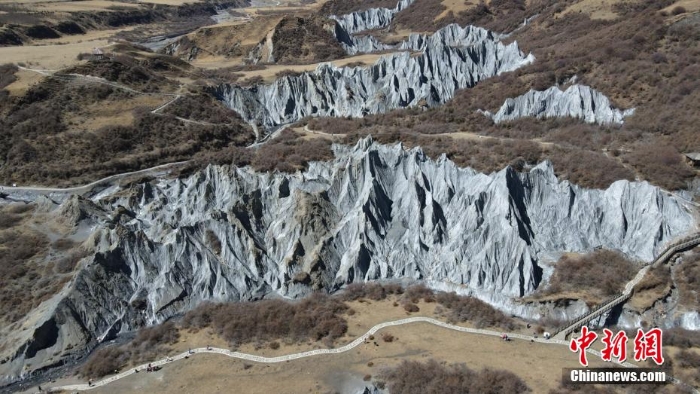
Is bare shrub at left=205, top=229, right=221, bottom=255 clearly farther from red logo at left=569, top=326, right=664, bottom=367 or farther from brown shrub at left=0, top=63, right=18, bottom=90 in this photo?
brown shrub at left=0, top=63, right=18, bottom=90

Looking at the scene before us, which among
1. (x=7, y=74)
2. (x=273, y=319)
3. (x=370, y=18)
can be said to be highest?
(x=370, y=18)

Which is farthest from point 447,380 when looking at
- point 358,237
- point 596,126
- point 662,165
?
point 596,126

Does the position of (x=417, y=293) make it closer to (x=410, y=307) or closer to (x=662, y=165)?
(x=410, y=307)

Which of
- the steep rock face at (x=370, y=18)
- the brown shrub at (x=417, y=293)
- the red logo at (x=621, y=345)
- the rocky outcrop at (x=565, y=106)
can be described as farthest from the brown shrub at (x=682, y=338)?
the steep rock face at (x=370, y=18)

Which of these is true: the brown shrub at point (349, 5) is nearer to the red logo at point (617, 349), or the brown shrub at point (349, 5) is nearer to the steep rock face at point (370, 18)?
the steep rock face at point (370, 18)

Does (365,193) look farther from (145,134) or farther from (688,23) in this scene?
(688,23)

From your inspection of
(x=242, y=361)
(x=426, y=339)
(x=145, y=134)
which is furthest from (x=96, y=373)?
(x=145, y=134)
